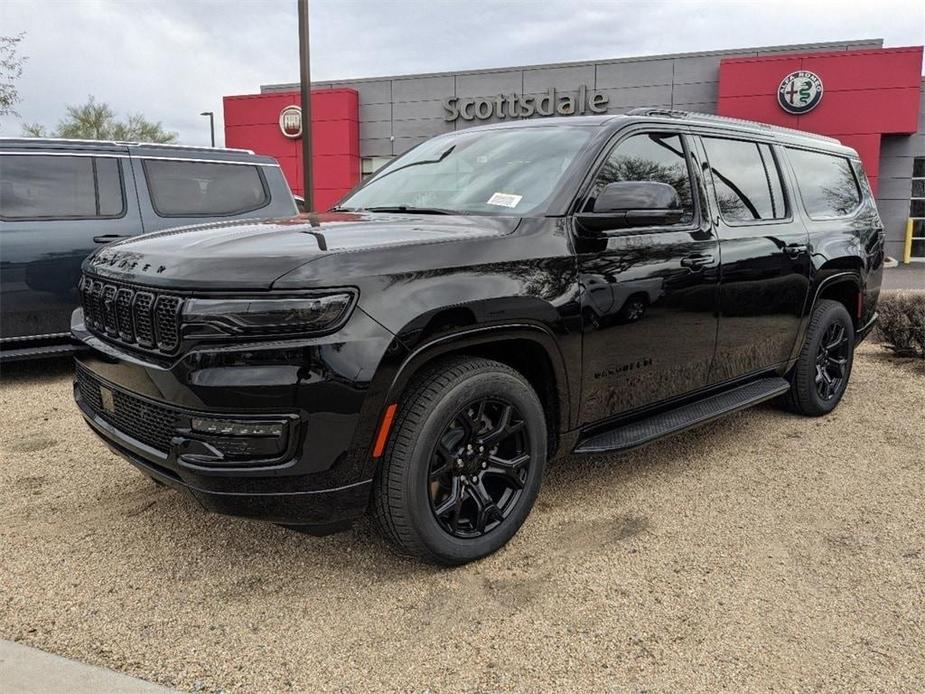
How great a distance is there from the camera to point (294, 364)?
2.36m

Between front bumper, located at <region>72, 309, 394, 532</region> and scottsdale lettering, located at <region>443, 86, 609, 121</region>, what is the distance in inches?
780

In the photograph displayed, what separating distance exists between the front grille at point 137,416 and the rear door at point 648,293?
1685 millimetres

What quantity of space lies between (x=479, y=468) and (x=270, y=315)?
106 centimetres

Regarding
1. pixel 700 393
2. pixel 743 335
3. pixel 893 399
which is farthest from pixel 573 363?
pixel 893 399

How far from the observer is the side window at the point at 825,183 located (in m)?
4.75

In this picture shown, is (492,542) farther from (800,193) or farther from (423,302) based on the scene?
(800,193)

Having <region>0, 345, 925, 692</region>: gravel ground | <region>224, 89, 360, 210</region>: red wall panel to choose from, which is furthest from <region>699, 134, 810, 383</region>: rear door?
<region>224, 89, 360, 210</region>: red wall panel

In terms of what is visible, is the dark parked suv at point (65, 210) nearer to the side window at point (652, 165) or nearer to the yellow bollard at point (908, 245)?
the side window at point (652, 165)

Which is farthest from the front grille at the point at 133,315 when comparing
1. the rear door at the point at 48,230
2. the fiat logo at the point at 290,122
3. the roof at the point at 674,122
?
the fiat logo at the point at 290,122

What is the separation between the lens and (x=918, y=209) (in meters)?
20.5

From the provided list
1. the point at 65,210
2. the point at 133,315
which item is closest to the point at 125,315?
the point at 133,315

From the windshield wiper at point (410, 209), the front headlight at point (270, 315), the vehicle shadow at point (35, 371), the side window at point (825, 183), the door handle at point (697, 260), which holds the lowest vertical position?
the vehicle shadow at point (35, 371)

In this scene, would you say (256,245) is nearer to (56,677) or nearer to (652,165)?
(56,677)

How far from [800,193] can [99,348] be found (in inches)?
162
